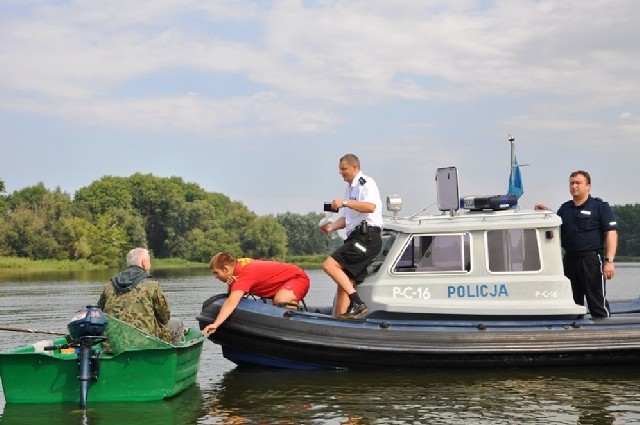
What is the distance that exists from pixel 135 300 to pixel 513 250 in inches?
189

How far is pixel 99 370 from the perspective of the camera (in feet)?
31.1

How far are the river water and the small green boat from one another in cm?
14

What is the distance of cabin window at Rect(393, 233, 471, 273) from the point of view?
11.7 meters

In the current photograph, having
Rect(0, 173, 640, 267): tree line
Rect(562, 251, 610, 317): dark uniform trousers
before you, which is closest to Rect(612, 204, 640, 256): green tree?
Rect(0, 173, 640, 267): tree line

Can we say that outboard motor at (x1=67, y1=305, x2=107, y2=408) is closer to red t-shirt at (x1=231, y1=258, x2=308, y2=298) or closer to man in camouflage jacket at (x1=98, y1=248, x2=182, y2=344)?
man in camouflage jacket at (x1=98, y1=248, x2=182, y2=344)

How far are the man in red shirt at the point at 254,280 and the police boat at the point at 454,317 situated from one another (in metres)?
0.20

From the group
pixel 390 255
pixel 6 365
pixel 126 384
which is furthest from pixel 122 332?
pixel 390 255

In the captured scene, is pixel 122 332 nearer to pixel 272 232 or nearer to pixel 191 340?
pixel 191 340

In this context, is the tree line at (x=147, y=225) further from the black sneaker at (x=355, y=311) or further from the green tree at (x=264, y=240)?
the black sneaker at (x=355, y=311)

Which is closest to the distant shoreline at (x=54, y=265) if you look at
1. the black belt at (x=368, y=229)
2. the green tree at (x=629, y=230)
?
the green tree at (x=629, y=230)

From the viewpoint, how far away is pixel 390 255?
11727 mm

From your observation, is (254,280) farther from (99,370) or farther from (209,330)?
(99,370)

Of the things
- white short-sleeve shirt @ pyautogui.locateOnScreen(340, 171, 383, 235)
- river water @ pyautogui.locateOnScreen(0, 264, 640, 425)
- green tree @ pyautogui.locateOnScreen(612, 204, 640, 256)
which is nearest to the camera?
river water @ pyautogui.locateOnScreen(0, 264, 640, 425)

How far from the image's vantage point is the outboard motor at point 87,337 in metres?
9.25
